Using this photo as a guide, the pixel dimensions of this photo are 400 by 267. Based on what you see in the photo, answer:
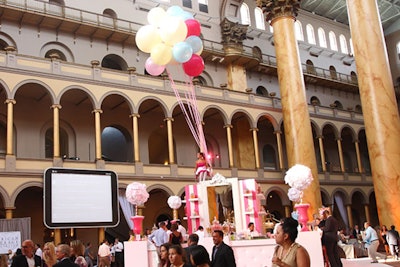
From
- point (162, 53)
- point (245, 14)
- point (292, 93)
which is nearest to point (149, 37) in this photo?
point (162, 53)

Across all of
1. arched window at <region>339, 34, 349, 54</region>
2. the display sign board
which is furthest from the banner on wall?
arched window at <region>339, 34, 349, 54</region>

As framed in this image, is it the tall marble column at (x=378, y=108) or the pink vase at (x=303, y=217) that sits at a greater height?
the tall marble column at (x=378, y=108)

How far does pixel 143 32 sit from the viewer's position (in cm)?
1349

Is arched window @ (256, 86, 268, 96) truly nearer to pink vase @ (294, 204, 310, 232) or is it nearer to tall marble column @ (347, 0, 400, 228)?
tall marble column @ (347, 0, 400, 228)

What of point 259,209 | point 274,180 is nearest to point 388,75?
point 259,209

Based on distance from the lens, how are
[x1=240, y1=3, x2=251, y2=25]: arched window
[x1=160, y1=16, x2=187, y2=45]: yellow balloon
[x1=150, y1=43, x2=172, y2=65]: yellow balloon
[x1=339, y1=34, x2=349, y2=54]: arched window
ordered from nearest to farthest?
[x1=160, y1=16, x2=187, y2=45]: yellow balloon < [x1=150, y1=43, x2=172, y2=65]: yellow balloon < [x1=240, y1=3, x2=251, y2=25]: arched window < [x1=339, y1=34, x2=349, y2=54]: arched window

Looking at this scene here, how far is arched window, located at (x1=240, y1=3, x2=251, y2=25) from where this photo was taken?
3447cm

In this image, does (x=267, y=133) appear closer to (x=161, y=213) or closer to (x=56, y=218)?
(x=161, y=213)

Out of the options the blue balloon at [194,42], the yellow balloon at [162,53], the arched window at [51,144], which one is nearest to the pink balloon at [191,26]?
the blue balloon at [194,42]

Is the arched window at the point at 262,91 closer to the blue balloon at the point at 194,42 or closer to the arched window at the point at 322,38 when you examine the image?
the arched window at the point at 322,38

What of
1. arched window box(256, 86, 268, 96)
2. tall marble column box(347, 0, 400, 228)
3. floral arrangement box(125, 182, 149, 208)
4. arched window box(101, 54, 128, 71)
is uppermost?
arched window box(101, 54, 128, 71)

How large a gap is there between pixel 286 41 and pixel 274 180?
27.7ft

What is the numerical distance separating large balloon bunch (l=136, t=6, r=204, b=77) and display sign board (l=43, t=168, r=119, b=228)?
27.3 ft

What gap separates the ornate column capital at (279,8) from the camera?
23969 mm
